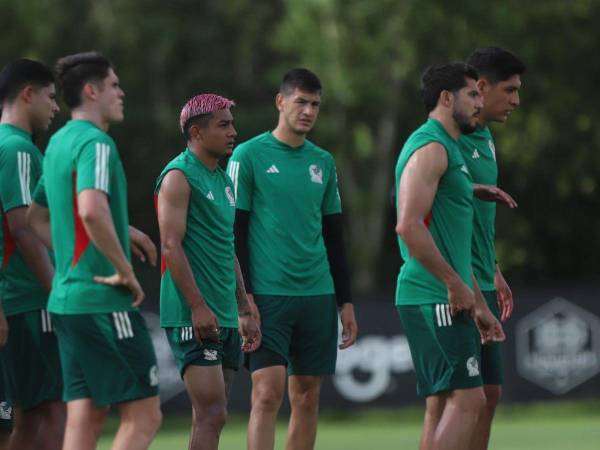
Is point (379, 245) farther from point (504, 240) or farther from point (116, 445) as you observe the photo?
point (116, 445)

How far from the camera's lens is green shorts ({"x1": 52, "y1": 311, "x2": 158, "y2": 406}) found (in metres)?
8.33

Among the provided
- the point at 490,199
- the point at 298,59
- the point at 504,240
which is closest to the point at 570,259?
the point at 504,240

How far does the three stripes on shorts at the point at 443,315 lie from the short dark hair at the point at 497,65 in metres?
1.95

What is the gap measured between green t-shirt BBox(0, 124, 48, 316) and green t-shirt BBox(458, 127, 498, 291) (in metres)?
2.83

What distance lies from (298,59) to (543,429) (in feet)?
53.9

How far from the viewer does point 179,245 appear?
960cm

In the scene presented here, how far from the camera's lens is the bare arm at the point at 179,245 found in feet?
31.3

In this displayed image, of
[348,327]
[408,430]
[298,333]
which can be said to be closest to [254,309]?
[298,333]

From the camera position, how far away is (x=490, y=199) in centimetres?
998

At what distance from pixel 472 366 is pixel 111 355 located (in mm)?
2414

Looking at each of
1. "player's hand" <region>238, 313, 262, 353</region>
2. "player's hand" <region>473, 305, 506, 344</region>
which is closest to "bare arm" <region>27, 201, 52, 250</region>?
"player's hand" <region>238, 313, 262, 353</region>

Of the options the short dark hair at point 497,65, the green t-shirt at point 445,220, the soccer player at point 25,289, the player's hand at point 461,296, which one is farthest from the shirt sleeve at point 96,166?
the short dark hair at point 497,65

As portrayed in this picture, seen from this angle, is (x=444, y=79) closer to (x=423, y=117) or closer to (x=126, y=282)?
(x=126, y=282)

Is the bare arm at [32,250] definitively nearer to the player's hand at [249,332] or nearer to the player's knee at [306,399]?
the player's hand at [249,332]
